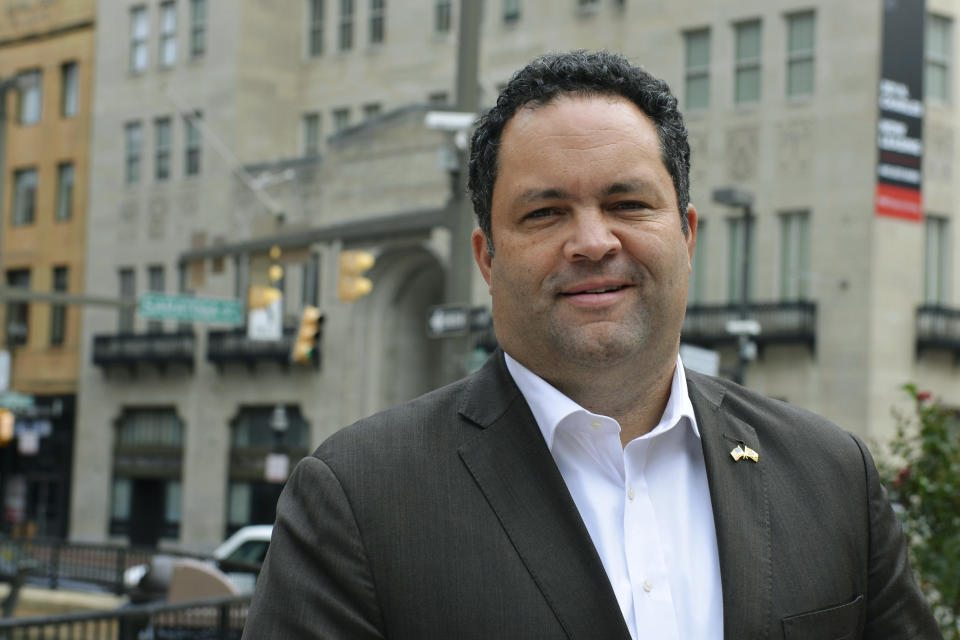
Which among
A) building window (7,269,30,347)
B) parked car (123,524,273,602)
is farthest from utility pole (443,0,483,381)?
building window (7,269,30,347)

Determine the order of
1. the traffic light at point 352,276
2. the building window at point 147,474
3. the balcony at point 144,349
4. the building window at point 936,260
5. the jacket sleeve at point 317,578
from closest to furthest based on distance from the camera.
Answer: the jacket sleeve at point 317,578, the traffic light at point 352,276, the building window at point 936,260, the balcony at point 144,349, the building window at point 147,474

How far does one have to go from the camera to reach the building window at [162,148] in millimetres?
48906

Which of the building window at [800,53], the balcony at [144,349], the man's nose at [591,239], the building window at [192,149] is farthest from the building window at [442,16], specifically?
the man's nose at [591,239]

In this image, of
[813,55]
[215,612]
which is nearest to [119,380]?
[813,55]

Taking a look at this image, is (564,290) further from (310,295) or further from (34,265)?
(34,265)

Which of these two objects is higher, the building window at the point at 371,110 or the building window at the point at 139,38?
the building window at the point at 139,38

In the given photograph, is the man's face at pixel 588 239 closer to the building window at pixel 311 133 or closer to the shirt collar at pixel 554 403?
Result: the shirt collar at pixel 554 403

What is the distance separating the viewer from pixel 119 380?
49.6m

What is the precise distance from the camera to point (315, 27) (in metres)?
46.8

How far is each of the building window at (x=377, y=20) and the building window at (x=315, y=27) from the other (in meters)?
2.39

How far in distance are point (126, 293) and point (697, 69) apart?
23.2 metres

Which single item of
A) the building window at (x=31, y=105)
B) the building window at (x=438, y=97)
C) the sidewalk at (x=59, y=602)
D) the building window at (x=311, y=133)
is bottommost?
the sidewalk at (x=59, y=602)

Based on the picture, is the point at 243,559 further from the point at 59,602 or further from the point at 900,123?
the point at 900,123

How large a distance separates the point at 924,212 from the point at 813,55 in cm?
446
